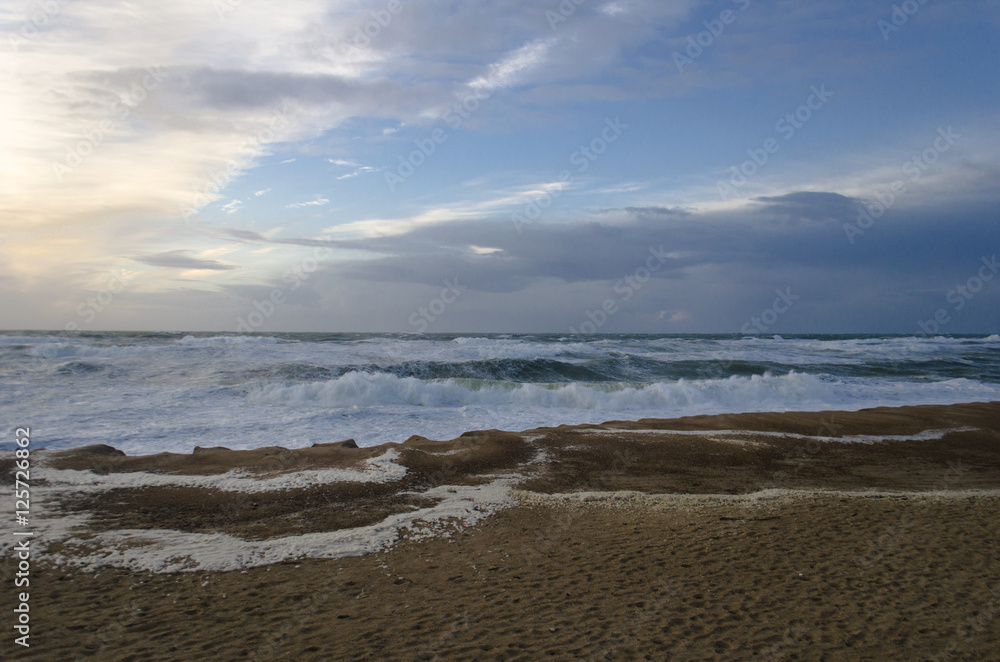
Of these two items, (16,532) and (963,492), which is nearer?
(16,532)

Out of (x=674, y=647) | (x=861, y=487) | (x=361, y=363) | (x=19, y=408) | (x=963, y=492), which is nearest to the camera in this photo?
(x=674, y=647)

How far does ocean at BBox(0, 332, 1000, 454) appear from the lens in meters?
12.9

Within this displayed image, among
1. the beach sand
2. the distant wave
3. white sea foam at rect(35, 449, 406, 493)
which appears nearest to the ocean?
the distant wave

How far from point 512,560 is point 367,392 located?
1347cm

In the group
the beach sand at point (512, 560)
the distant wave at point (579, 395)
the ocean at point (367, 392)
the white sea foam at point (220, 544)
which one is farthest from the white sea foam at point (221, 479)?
the distant wave at point (579, 395)

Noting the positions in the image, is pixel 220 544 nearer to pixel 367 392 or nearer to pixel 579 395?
pixel 367 392

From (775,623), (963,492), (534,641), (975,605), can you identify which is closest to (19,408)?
(534,641)

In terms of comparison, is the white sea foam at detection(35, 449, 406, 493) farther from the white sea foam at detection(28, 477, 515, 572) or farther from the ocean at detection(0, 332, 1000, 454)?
the ocean at detection(0, 332, 1000, 454)

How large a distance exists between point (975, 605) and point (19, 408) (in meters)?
19.1

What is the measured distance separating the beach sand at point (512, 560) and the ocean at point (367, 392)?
10.4 ft

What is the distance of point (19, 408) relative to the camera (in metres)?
14.2

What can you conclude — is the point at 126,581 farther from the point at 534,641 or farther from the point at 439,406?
the point at 439,406

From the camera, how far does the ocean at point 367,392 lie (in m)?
12.9

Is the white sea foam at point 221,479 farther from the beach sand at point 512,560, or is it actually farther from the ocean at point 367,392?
the ocean at point 367,392
